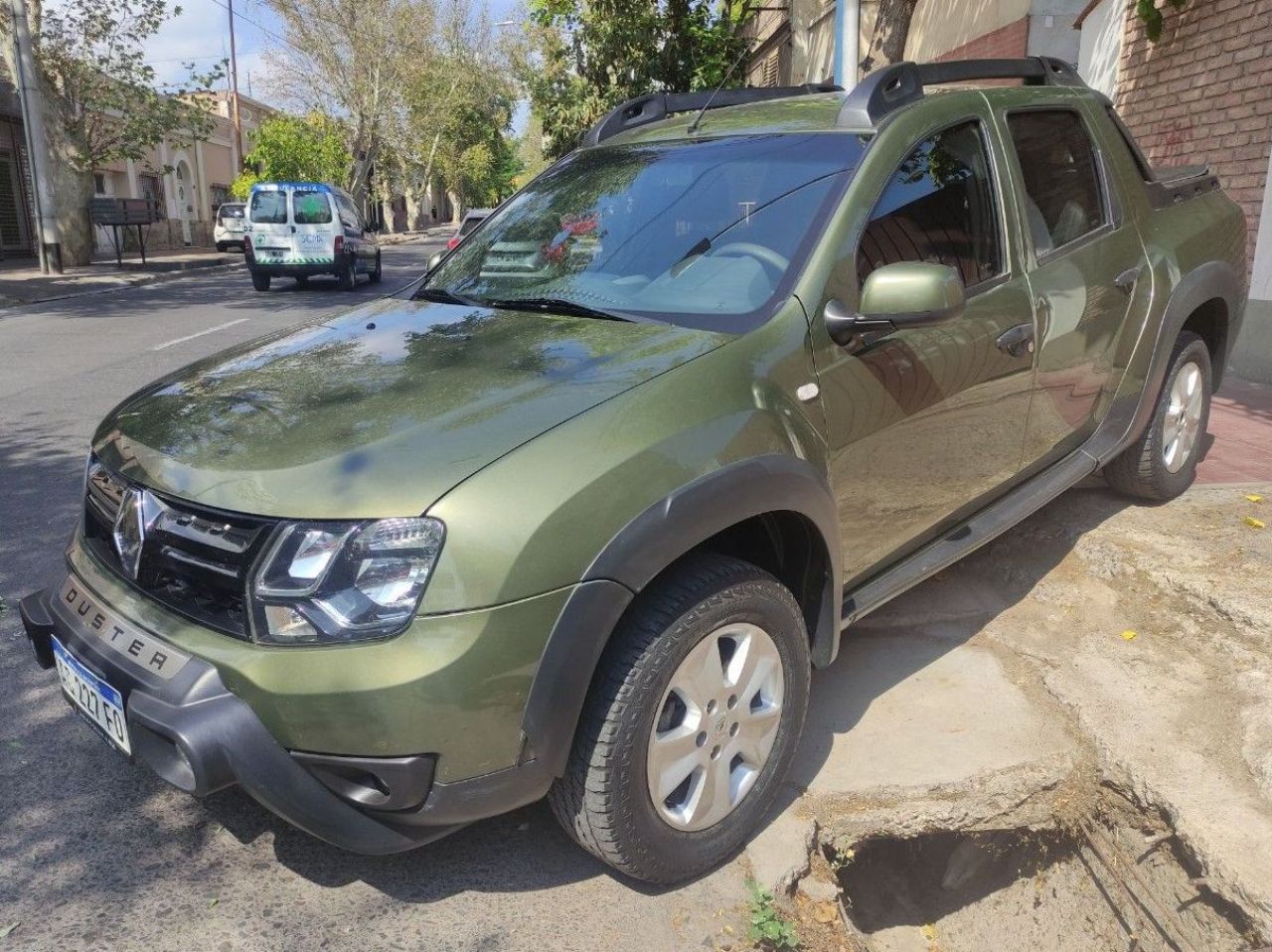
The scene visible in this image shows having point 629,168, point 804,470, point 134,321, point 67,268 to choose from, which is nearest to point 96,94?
point 67,268

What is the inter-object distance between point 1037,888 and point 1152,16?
7098mm

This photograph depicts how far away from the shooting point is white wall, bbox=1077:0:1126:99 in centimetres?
875

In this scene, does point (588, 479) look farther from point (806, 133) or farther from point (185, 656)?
point (806, 133)

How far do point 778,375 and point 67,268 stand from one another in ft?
75.4

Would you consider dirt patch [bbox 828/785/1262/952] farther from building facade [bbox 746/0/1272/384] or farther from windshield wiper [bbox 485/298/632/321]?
building facade [bbox 746/0/1272/384]

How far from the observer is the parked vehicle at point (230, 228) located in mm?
32562

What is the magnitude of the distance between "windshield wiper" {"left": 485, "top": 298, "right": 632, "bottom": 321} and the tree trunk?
233 inches

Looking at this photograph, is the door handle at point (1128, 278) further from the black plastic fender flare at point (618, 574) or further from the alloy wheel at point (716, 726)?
the alloy wheel at point (716, 726)

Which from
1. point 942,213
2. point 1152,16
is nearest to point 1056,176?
point 942,213

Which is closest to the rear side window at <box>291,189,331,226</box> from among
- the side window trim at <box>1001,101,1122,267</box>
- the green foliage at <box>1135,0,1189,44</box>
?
the green foliage at <box>1135,0,1189,44</box>

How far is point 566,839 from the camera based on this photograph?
8.79 ft

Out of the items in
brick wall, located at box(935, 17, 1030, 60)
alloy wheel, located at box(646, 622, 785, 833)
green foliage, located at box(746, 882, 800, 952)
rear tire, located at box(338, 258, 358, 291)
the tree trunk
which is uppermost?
brick wall, located at box(935, 17, 1030, 60)

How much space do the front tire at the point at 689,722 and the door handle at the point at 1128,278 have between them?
2095 millimetres

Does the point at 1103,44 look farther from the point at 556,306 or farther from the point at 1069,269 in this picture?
the point at 556,306
